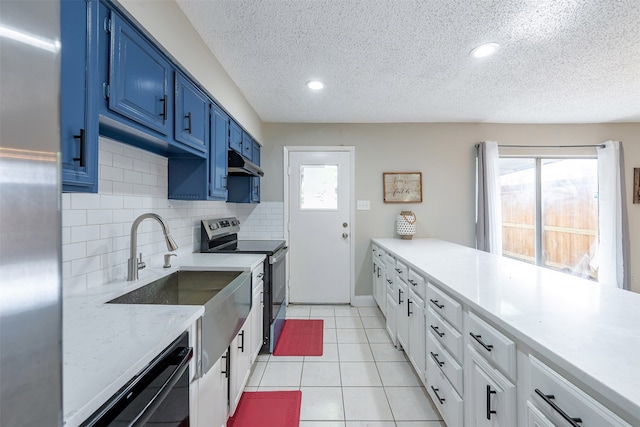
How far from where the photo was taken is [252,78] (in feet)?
8.16

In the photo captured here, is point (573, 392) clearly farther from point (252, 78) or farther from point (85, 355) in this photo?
point (252, 78)

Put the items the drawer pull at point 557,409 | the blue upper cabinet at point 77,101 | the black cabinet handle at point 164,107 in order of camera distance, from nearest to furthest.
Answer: the drawer pull at point 557,409 → the blue upper cabinet at point 77,101 → the black cabinet handle at point 164,107

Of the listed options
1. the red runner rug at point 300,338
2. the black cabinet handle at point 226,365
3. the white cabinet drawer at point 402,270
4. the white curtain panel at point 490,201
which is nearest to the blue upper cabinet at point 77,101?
the black cabinet handle at point 226,365

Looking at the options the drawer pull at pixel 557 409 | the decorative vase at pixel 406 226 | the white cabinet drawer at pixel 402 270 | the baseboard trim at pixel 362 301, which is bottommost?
the baseboard trim at pixel 362 301

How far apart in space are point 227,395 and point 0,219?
1.53m

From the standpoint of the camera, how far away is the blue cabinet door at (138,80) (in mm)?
1090

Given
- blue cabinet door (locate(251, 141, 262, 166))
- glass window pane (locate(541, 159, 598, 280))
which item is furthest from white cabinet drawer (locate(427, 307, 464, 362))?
glass window pane (locate(541, 159, 598, 280))

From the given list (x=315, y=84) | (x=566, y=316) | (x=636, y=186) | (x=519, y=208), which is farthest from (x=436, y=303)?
(x=636, y=186)

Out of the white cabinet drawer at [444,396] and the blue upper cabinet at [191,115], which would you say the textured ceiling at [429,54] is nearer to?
the blue upper cabinet at [191,115]

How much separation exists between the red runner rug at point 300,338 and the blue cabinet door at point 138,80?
2.04m

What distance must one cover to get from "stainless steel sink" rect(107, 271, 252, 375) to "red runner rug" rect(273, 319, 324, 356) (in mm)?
881

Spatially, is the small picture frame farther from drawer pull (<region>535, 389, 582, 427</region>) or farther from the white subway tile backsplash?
the white subway tile backsplash

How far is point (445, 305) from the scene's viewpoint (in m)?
1.45

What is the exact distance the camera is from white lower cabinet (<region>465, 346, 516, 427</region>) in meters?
0.97
